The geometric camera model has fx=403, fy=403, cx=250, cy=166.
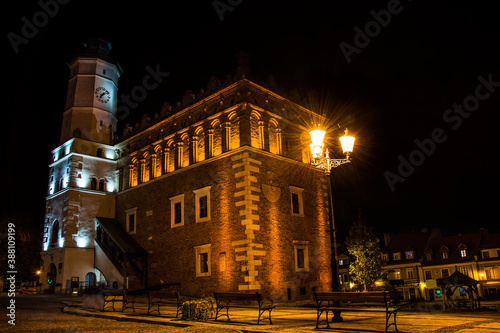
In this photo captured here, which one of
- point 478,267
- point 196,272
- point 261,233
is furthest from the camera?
point 478,267

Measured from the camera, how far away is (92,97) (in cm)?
3394

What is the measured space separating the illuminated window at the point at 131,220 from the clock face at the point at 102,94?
10.7m

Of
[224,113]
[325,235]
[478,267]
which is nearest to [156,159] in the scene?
[224,113]

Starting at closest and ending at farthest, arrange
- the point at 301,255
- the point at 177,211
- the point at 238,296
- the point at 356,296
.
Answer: the point at 356,296, the point at 238,296, the point at 301,255, the point at 177,211

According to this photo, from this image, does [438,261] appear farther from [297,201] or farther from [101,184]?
[101,184]

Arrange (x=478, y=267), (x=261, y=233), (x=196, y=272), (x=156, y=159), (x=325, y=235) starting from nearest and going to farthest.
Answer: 1. (x=261, y=233)
2. (x=196, y=272)
3. (x=325, y=235)
4. (x=156, y=159)
5. (x=478, y=267)

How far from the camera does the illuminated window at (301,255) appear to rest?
74.4 feet

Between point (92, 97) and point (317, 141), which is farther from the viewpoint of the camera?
point (92, 97)

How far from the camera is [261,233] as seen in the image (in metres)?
21.0

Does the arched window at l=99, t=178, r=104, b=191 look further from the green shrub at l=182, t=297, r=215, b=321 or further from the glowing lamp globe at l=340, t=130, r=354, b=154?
the glowing lamp globe at l=340, t=130, r=354, b=154

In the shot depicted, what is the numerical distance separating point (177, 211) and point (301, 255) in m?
8.12

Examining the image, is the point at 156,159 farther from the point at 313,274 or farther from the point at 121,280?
the point at 313,274

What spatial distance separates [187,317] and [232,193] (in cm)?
1042

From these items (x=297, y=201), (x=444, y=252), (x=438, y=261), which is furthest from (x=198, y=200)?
(x=444, y=252)
